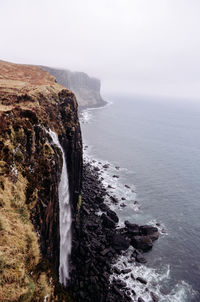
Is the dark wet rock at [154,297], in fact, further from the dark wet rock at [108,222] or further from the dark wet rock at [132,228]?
the dark wet rock at [108,222]

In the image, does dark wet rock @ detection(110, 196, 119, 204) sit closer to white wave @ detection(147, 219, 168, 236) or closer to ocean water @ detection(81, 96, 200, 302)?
ocean water @ detection(81, 96, 200, 302)

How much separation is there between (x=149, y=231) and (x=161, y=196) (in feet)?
48.9

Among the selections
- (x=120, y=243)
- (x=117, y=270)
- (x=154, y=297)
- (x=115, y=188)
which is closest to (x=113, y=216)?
(x=120, y=243)

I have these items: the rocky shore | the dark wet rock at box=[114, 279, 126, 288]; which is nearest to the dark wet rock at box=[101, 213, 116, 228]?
the rocky shore

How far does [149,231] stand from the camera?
109 ft

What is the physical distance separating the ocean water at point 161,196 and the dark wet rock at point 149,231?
163 centimetres

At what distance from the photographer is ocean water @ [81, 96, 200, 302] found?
26.5 metres

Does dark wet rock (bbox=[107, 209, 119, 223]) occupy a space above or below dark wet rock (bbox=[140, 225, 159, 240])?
above

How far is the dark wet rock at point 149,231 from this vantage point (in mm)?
32944

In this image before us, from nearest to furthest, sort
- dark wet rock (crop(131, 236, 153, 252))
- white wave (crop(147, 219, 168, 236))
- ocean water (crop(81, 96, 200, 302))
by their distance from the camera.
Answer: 1. ocean water (crop(81, 96, 200, 302))
2. dark wet rock (crop(131, 236, 153, 252))
3. white wave (crop(147, 219, 168, 236))

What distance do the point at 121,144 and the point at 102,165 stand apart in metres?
25.6

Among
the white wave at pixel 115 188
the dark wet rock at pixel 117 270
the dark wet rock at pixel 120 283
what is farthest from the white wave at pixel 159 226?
the dark wet rock at pixel 120 283

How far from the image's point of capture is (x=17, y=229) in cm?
830

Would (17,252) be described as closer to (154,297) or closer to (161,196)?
(154,297)
